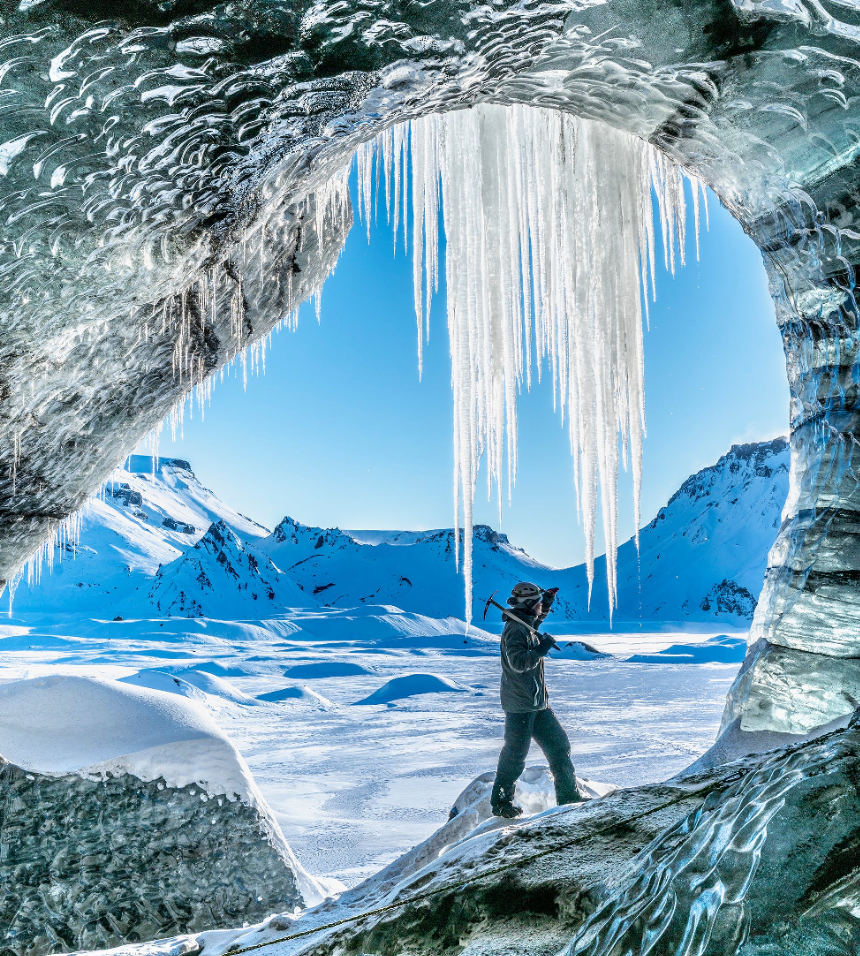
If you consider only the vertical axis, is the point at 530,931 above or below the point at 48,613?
above

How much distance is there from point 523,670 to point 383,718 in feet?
45.7

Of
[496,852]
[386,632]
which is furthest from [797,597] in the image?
[386,632]

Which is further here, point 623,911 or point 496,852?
point 496,852

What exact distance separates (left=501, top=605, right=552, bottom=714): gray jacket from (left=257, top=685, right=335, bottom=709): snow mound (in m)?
16.4

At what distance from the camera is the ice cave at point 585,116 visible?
1197 mm

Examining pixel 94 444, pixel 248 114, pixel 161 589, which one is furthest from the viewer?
pixel 161 589

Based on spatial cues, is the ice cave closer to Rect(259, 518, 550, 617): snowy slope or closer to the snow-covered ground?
the snow-covered ground

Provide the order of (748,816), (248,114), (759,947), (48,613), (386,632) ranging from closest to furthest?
(759,947) → (748,816) → (248,114) → (386,632) → (48,613)

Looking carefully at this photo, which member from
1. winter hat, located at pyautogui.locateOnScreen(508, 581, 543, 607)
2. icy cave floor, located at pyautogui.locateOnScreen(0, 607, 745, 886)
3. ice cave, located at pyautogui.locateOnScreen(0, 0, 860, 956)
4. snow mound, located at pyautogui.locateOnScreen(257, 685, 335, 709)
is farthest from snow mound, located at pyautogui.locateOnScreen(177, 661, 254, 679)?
ice cave, located at pyautogui.locateOnScreen(0, 0, 860, 956)

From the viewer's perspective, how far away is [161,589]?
238 ft

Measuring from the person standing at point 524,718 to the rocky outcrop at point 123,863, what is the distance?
7.11 ft

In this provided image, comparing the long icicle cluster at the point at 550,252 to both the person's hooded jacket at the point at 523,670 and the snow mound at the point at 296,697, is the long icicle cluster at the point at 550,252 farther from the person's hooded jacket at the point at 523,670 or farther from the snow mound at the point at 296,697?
the snow mound at the point at 296,697

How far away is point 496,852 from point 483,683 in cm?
2343

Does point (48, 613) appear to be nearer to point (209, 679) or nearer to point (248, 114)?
point (209, 679)
